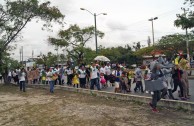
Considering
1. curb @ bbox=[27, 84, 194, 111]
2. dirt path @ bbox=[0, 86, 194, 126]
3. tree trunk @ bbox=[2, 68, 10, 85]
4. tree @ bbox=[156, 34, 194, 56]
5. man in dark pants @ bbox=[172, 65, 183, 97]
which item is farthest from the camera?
tree @ bbox=[156, 34, 194, 56]

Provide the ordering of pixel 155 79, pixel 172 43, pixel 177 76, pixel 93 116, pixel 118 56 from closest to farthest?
pixel 93 116, pixel 155 79, pixel 177 76, pixel 172 43, pixel 118 56

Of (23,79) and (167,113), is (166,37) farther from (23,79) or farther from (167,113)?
(167,113)

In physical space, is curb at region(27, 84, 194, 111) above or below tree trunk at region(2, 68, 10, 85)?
below

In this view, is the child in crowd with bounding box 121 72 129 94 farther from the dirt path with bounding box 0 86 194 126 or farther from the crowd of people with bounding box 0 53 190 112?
the dirt path with bounding box 0 86 194 126

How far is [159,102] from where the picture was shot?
31.9 ft

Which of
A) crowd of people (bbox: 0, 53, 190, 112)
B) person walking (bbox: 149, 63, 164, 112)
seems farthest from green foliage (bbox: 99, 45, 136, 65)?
person walking (bbox: 149, 63, 164, 112)

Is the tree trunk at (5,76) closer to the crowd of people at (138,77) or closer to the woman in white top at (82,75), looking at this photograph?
the crowd of people at (138,77)

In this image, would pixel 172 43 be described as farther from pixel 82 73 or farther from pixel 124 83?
pixel 124 83

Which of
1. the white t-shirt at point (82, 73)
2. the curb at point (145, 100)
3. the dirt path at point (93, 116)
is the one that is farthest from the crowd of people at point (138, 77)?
the dirt path at point (93, 116)

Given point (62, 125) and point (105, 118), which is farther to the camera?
point (105, 118)

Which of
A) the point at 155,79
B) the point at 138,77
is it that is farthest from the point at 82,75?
the point at 155,79

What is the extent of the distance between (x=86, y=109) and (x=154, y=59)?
9.66 feet

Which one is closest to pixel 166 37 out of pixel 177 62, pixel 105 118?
pixel 177 62

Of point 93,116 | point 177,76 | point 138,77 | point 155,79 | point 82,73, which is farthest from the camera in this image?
point 82,73
